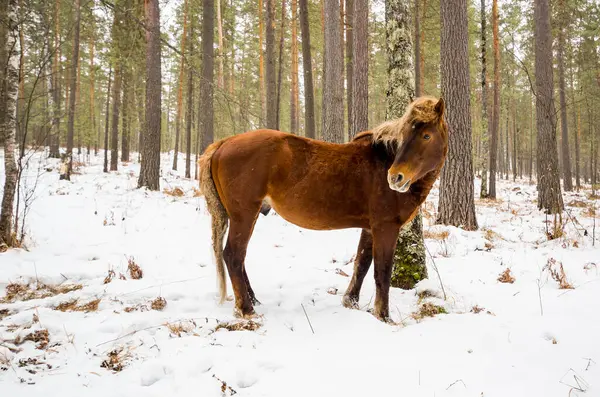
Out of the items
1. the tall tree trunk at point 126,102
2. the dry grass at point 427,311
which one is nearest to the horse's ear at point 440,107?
the dry grass at point 427,311

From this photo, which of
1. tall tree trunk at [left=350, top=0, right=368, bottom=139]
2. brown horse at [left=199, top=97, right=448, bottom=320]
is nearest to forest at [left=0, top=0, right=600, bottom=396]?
brown horse at [left=199, top=97, right=448, bottom=320]

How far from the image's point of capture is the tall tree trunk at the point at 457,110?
22.6ft

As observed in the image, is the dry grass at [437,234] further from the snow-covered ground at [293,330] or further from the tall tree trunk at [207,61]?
the tall tree trunk at [207,61]

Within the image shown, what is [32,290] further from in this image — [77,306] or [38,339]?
[38,339]

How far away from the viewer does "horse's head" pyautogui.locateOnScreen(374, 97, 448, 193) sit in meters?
2.95

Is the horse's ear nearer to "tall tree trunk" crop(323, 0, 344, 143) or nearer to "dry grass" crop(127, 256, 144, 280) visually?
"dry grass" crop(127, 256, 144, 280)

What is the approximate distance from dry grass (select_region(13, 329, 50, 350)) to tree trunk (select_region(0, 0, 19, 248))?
2857 mm

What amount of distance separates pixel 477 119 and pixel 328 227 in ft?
123

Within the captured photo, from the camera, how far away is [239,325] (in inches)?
117

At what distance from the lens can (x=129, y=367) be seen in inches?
91.0

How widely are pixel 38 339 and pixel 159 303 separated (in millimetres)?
1040

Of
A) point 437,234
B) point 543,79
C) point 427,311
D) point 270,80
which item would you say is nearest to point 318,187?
point 427,311

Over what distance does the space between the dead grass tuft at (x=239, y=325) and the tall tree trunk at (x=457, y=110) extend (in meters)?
5.72

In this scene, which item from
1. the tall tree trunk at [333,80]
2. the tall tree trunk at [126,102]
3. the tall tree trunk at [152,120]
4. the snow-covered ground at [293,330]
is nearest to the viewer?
the snow-covered ground at [293,330]
